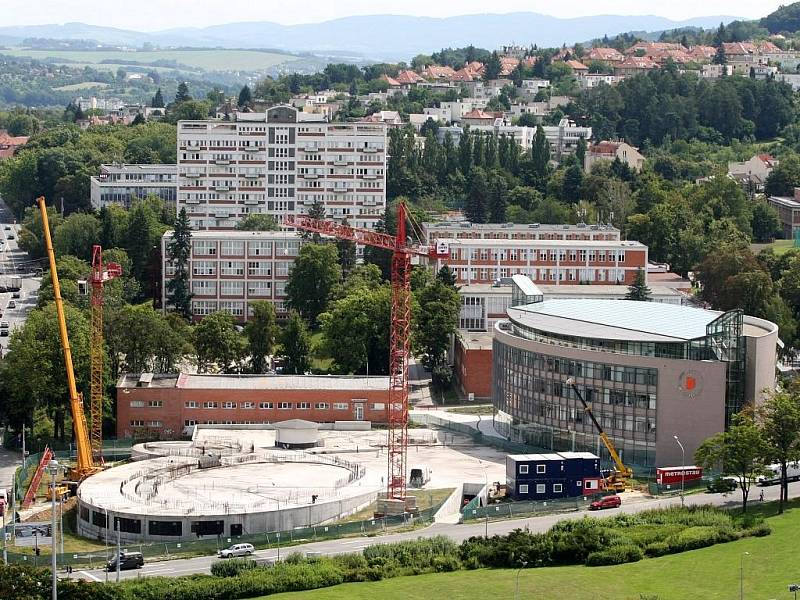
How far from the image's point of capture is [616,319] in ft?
221

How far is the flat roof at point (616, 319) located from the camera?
64.8 meters

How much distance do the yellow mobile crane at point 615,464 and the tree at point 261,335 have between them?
19.8m

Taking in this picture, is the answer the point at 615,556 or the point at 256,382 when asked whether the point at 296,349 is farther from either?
the point at 615,556

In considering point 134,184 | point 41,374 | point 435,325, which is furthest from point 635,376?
point 134,184

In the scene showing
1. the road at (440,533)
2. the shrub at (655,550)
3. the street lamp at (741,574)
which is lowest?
the road at (440,533)

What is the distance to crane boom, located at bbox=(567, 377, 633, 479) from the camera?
202ft

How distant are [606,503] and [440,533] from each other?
5923 millimetres

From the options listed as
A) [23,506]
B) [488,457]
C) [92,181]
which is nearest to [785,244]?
[92,181]

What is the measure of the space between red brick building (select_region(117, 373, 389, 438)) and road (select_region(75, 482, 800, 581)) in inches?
627

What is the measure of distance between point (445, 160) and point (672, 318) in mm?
57151

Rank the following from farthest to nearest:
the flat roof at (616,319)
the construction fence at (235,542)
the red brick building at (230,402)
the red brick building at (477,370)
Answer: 1. the red brick building at (477,370)
2. the red brick building at (230,402)
3. the flat roof at (616,319)
4. the construction fence at (235,542)

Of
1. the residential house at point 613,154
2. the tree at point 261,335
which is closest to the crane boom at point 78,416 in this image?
the tree at point 261,335

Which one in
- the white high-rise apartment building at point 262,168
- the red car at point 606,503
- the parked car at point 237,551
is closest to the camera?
the parked car at point 237,551

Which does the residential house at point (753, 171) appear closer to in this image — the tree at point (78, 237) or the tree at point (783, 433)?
the tree at point (78, 237)
